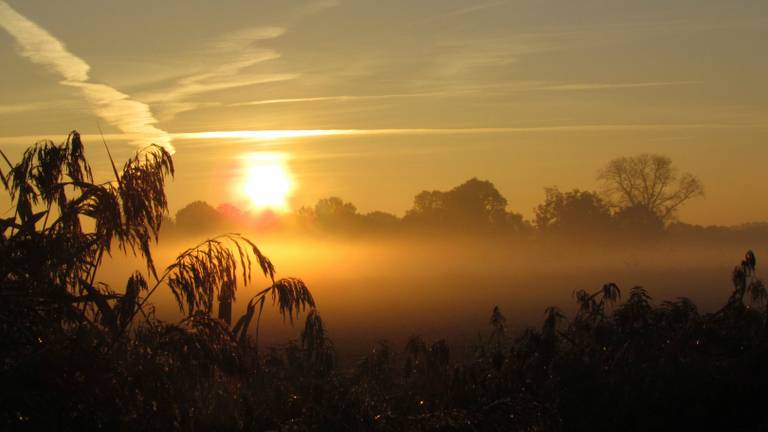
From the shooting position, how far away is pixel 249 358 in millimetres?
9453

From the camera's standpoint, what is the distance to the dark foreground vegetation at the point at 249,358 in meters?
7.60

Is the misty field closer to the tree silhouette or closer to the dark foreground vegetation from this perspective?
the tree silhouette

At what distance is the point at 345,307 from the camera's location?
277 ft

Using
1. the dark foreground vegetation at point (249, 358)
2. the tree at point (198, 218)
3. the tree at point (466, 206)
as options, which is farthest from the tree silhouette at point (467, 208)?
the dark foreground vegetation at point (249, 358)

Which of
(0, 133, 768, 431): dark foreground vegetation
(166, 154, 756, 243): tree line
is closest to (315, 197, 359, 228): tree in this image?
(166, 154, 756, 243): tree line

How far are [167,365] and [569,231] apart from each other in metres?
113

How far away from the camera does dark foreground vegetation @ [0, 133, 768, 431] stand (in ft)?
24.9

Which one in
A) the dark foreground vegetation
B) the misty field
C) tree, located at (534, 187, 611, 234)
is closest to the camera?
the dark foreground vegetation

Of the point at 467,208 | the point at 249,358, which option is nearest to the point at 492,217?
the point at 467,208

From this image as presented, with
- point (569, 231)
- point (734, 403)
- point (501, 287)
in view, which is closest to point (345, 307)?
point (501, 287)

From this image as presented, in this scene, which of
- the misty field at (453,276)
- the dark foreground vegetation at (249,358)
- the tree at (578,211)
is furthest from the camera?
the tree at (578,211)

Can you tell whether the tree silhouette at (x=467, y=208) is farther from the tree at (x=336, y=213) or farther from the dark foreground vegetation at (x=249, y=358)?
the dark foreground vegetation at (x=249, y=358)

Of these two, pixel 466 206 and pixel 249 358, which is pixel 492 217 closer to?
pixel 466 206

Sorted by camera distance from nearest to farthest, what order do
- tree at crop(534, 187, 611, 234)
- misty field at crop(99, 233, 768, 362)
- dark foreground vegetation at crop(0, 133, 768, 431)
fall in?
dark foreground vegetation at crop(0, 133, 768, 431), misty field at crop(99, 233, 768, 362), tree at crop(534, 187, 611, 234)
